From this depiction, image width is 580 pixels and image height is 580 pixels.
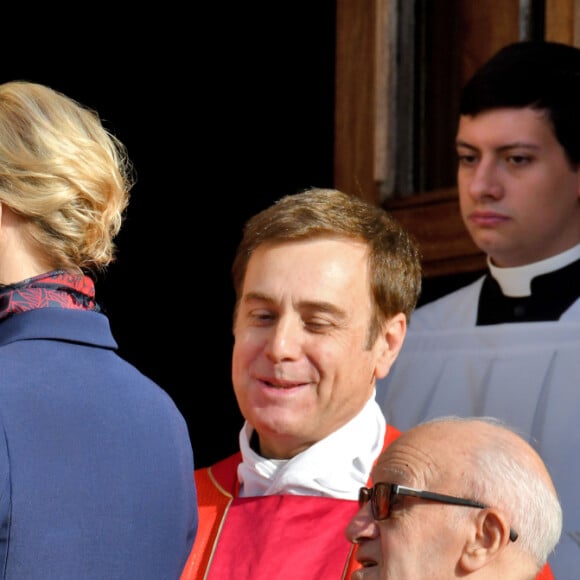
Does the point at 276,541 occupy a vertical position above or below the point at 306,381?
below

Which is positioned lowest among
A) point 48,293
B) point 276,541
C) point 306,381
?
point 276,541

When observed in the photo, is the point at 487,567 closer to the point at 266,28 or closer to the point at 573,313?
the point at 573,313

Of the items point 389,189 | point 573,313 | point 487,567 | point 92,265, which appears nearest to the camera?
point 487,567

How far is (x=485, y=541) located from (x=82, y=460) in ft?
2.04

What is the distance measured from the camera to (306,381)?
9.82ft

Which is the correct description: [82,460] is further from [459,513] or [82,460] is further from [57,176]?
[459,513]

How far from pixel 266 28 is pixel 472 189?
153 centimetres

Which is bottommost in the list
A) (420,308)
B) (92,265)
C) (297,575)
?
(297,575)

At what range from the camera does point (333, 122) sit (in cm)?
451

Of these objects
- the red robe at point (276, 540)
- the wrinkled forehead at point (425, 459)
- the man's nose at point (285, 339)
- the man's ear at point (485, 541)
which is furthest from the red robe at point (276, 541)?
the man's ear at point (485, 541)

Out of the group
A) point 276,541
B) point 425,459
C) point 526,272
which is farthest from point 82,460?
point 526,272

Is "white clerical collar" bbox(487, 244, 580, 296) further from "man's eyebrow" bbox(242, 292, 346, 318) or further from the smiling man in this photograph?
"man's eyebrow" bbox(242, 292, 346, 318)

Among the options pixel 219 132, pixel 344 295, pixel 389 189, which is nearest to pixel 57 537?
pixel 344 295

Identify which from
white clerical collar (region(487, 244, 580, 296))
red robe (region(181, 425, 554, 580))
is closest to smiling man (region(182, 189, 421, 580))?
red robe (region(181, 425, 554, 580))
